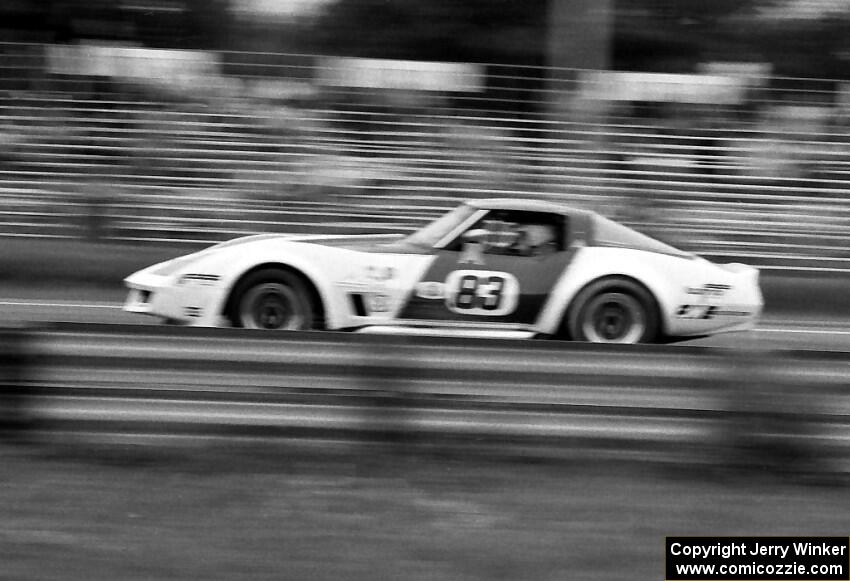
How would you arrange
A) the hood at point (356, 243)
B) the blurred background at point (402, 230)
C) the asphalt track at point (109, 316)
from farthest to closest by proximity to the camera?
the asphalt track at point (109, 316) → the hood at point (356, 243) → the blurred background at point (402, 230)

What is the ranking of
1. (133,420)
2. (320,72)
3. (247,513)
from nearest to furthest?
(247,513) < (133,420) < (320,72)

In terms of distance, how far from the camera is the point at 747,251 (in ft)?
40.3

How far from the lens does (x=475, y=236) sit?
7.95 meters

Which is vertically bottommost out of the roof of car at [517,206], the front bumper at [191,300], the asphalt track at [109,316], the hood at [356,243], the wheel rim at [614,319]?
the asphalt track at [109,316]

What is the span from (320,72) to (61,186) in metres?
3.04

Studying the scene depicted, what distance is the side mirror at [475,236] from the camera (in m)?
7.93

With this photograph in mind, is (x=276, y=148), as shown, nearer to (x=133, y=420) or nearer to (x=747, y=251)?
(x=747, y=251)

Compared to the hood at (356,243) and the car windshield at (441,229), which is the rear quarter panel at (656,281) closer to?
the car windshield at (441,229)

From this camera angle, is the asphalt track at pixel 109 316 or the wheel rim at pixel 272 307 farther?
the asphalt track at pixel 109 316

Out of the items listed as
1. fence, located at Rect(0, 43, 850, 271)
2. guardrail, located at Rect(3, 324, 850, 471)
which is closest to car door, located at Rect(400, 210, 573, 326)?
guardrail, located at Rect(3, 324, 850, 471)

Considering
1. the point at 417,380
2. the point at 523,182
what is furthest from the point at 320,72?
the point at 417,380

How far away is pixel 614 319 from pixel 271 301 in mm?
2230

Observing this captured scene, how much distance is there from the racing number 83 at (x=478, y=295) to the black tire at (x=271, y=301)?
3.00ft

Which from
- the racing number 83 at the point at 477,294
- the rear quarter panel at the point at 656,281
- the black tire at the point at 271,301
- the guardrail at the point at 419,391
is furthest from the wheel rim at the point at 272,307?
the guardrail at the point at 419,391
